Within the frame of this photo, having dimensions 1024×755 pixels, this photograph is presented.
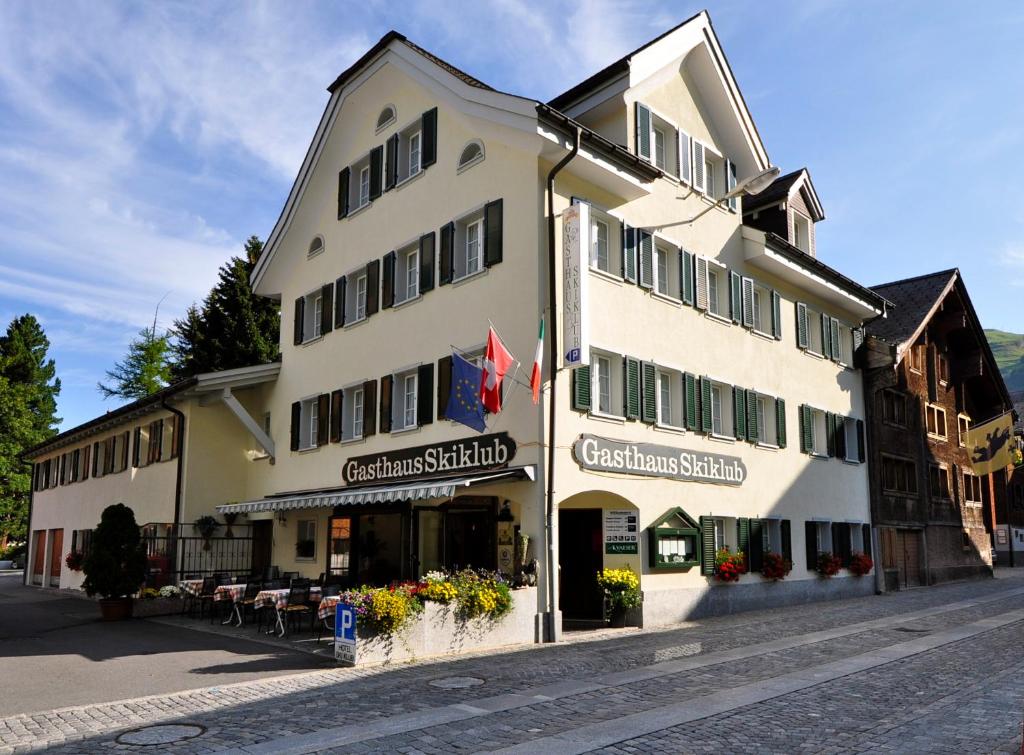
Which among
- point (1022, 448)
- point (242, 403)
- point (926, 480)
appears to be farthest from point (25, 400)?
point (1022, 448)

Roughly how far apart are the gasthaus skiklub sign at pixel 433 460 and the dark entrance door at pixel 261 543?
4305mm

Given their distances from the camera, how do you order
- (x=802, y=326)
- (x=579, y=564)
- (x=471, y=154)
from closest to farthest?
(x=471, y=154), (x=579, y=564), (x=802, y=326)

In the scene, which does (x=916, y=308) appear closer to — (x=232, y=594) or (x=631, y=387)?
(x=631, y=387)

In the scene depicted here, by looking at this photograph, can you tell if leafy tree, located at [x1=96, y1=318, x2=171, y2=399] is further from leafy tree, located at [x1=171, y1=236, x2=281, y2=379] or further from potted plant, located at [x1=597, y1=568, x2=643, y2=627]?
potted plant, located at [x1=597, y1=568, x2=643, y2=627]

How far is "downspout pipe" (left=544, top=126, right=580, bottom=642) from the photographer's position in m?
14.5

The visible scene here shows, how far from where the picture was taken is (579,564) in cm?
1756

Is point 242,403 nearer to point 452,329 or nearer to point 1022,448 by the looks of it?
point 452,329

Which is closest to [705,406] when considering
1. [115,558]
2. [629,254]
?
[629,254]

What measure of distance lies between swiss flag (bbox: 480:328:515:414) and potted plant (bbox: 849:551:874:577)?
1421 cm

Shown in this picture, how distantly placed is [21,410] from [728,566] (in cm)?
4547

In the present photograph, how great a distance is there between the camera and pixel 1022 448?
43625mm

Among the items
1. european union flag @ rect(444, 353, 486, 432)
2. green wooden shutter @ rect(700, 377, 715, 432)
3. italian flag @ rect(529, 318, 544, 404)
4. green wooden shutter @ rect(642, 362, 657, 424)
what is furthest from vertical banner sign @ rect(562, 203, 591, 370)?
green wooden shutter @ rect(700, 377, 715, 432)

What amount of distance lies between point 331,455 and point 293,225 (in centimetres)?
658

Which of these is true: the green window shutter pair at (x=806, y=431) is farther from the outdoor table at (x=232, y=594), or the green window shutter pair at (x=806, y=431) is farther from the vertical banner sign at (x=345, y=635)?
the vertical banner sign at (x=345, y=635)
